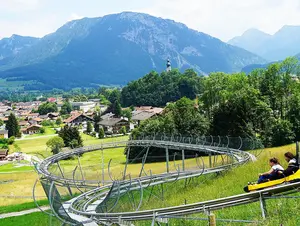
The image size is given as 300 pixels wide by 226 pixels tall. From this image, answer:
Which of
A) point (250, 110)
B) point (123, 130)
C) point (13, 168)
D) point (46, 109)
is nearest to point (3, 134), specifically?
point (123, 130)

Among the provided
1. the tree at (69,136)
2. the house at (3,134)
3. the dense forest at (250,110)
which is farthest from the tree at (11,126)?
the dense forest at (250,110)

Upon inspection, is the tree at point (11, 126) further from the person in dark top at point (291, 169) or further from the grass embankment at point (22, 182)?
the person in dark top at point (291, 169)

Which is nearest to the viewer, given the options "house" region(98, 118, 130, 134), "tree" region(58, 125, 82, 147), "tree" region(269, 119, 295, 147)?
"tree" region(269, 119, 295, 147)

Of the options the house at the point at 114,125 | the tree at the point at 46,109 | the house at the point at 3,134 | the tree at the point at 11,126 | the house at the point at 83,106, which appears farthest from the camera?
the house at the point at 83,106

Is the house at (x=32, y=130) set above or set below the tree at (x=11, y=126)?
below

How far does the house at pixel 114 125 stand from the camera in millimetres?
108938

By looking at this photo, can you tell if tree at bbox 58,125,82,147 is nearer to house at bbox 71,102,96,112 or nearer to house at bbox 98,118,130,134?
house at bbox 98,118,130,134

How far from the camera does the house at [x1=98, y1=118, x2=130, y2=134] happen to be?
108938 mm

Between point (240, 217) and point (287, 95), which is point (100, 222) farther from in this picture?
point (287, 95)

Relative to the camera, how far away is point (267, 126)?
47719 mm

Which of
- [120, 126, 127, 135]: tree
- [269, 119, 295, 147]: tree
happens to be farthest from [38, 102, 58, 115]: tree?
[269, 119, 295, 147]: tree

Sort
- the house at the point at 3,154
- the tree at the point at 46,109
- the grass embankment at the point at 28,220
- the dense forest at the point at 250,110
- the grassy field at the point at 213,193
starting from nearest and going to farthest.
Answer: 1. the grassy field at the point at 213,193
2. the grass embankment at the point at 28,220
3. the dense forest at the point at 250,110
4. the house at the point at 3,154
5. the tree at the point at 46,109

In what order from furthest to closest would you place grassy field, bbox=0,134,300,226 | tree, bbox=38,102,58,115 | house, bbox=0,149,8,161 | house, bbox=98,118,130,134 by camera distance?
tree, bbox=38,102,58,115
house, bbox=98,118,130,134
house, bbox=0,149,8,161
grassy field, bbox=0,134,300,226

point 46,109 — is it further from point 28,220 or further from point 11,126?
point 28,220
